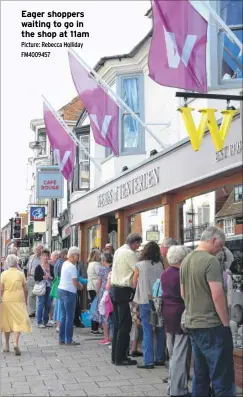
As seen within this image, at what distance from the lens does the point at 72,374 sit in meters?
A: 7.93

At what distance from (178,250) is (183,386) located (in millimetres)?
1504

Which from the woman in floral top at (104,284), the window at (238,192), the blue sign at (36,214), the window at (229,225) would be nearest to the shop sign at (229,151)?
the window at (238,192)

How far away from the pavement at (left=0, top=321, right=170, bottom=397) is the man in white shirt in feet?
0.75

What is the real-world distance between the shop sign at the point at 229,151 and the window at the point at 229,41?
226 centimetres

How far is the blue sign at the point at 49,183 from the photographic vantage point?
2278cm

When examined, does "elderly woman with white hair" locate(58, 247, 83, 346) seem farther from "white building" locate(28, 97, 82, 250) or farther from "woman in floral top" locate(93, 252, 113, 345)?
"white building" locate(28, 97, 82, 250)

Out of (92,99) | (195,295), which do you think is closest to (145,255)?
(195,295)

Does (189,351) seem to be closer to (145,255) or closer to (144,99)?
(145,255)

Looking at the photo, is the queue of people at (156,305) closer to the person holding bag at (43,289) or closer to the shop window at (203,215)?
the person holding bag at (43,289)

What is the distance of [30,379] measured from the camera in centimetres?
762

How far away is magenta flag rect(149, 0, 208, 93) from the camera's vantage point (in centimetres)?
778

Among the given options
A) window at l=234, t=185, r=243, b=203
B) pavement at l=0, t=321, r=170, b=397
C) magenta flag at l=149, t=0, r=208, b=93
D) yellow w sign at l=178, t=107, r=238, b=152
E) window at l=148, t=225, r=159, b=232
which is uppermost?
magenta flag at l=149, t=0, r=208, b=93

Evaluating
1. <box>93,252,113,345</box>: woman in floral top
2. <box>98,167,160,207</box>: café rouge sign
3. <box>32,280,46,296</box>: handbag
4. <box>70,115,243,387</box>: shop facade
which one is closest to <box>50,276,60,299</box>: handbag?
<box>32,280,46,296</box>: handbag

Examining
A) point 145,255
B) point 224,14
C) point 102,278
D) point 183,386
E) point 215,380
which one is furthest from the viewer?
point 102,278
